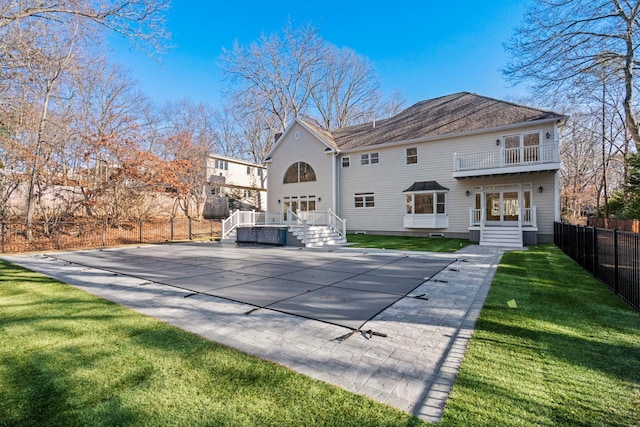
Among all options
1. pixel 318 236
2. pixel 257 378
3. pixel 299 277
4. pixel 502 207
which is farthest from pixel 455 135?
pixel 257 378

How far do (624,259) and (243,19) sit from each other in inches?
969

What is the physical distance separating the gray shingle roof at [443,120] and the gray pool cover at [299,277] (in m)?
9.76

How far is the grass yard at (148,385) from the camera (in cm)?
221

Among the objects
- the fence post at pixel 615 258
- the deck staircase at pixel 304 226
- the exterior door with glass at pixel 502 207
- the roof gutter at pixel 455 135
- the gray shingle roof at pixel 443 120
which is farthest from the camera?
the gray shingle roof at pixel 443 120

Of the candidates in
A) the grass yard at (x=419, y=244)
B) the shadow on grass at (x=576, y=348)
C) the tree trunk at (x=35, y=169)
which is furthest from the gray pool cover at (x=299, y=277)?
the tree trunk at (x=35, y=169)

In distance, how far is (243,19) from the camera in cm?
2150

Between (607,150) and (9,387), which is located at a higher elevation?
(607,150)

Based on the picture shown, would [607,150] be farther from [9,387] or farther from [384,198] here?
[9,387]

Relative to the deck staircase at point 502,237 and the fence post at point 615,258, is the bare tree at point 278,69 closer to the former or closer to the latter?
the deck staircase at point 502,237

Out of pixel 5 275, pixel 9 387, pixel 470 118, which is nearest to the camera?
pixel 9 387

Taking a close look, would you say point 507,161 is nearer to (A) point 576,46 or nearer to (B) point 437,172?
(B) point 437,172

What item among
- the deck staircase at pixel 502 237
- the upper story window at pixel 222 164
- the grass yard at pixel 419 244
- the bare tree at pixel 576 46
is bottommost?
the grass yard at pixel 419 244

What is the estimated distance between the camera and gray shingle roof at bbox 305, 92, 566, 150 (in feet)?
49.5

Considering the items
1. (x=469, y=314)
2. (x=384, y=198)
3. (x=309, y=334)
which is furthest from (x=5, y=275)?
(x=384, y=198)
